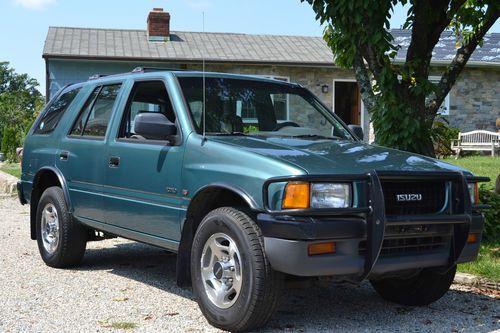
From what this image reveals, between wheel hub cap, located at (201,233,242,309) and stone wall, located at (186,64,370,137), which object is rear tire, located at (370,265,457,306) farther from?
stone wall, located at (186,64,370,137)

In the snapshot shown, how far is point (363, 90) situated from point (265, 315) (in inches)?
190

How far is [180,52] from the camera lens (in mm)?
20391

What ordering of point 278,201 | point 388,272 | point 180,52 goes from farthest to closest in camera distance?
1. point 180,52
2. point 388,272
3. point 278,201

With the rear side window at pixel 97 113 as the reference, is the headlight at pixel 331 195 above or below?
below

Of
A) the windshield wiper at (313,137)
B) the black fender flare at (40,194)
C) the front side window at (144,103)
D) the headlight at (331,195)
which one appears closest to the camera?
the headlight at (331,195)

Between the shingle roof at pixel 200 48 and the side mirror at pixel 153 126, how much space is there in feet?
48.3

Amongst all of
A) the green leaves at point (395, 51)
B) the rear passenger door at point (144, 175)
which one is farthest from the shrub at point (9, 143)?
the rear passenger door at point (144, 175)

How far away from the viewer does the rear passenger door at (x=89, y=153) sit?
604 centimetres

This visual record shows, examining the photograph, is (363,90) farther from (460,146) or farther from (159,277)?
(460,146)

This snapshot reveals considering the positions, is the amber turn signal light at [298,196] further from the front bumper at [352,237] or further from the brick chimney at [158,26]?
the brick chimney at [158,26]

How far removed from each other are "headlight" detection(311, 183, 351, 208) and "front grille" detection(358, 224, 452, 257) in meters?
0.28

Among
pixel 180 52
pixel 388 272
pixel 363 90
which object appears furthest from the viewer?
pixel 180 52

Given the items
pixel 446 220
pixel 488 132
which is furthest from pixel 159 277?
pixel 488 132

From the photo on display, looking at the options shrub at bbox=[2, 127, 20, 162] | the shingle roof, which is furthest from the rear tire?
shrub at bbox=[2, 127, 20, 162]
